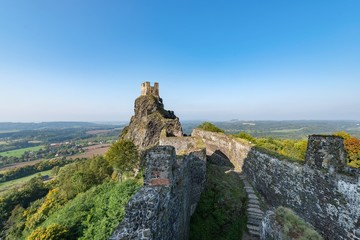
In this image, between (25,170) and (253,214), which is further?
(25,170)

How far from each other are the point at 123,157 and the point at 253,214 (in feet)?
62.9

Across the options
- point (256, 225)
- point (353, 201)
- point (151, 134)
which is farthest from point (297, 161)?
point (151, 134)

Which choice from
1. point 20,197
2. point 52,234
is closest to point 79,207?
point 52,234

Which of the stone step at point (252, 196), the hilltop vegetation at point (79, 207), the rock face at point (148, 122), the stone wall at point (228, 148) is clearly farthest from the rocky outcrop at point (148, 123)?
the stone step at point (252, 196)

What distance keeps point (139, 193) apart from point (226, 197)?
6787mm

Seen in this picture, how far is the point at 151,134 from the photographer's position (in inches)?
1330

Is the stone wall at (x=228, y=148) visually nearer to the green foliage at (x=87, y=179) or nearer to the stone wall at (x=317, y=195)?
the stone wall at (x=317, y=195)

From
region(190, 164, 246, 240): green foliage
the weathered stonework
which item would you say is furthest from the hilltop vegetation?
the weathered stonework

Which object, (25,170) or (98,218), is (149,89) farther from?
(25,170)

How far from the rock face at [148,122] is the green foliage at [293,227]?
75.4 ft

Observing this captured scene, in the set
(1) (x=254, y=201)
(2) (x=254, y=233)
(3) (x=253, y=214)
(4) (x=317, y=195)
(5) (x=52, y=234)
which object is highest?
(4) (x=317, y=195)

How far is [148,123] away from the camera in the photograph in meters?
34.8

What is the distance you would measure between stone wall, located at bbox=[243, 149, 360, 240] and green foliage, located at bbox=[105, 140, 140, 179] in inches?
740

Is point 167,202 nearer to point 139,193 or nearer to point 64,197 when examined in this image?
point 139,193
